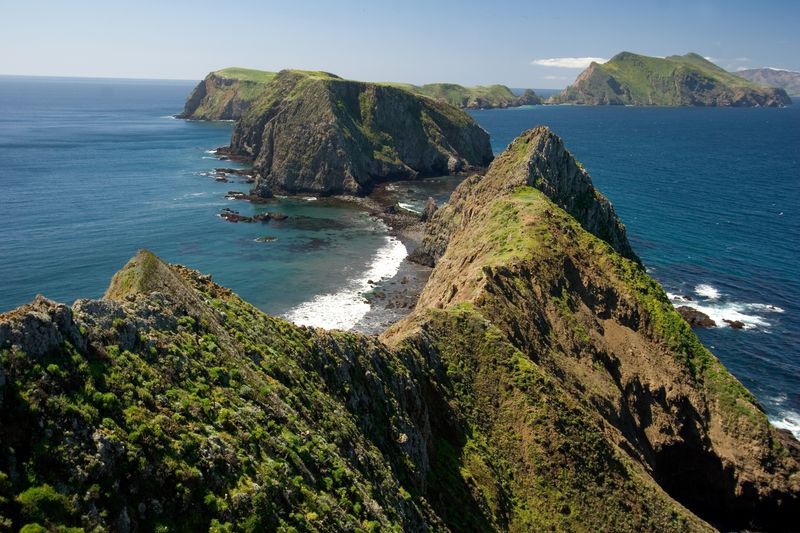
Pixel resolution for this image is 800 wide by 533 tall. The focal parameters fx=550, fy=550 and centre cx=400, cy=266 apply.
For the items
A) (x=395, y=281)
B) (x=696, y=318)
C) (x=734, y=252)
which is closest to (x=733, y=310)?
(x=696, y=318)

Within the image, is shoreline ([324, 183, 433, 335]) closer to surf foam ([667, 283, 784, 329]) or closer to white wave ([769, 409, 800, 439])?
surf foam ([667, 283, 784, 329])

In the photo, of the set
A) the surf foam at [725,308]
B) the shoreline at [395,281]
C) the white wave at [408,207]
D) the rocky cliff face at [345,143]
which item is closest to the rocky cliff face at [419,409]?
the shoreline at [395,281]

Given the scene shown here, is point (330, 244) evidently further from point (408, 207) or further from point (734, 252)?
point (734, 252)

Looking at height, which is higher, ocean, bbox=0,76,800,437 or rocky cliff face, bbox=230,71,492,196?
rocky cliff face, bbox=230,71,492,196

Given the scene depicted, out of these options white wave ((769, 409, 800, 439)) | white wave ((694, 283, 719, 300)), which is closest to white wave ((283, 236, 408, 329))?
white wave ((694, 283, 719, 300))

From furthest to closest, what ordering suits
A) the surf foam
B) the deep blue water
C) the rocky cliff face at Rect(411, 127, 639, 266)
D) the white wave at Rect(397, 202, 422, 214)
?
the white wave at Rect(397, 202, 422, 214), the surf foam, the rocky cliff face at Rect(411, 127, 639, 266), the deep blue water

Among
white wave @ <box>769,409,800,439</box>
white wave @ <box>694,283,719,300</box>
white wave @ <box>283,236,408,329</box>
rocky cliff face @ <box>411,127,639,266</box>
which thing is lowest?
white wave @ <box>769,409,800,439</box>

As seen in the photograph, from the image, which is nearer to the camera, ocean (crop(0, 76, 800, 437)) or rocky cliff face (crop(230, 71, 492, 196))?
ocean (crop(0, 76, 800, 437))
